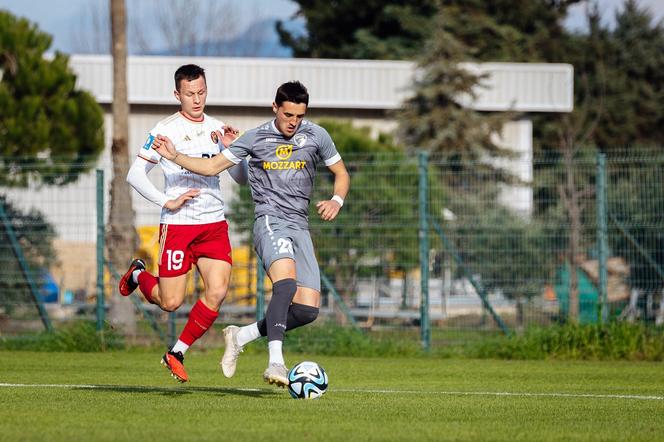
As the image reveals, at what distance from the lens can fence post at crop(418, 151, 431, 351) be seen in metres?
16.7

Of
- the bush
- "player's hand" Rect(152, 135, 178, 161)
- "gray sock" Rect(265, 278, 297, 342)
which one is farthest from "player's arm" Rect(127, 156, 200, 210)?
the bush

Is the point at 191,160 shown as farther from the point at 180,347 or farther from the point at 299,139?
the point at 180,347

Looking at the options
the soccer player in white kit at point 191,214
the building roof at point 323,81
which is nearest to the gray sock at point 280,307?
the soccer player in white kit at point 191,214

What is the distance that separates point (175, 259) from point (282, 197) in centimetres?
101

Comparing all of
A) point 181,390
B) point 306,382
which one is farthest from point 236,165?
point 181,390

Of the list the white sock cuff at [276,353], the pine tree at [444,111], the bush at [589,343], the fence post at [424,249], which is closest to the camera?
the white sock cuff at [276,353]

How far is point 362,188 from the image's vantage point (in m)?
17.3

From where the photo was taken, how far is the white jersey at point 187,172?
9.73 meters

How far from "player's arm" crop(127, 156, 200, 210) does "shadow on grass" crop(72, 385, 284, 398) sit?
4.76ft

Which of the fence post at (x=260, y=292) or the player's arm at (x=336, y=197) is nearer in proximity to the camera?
the player's arm at (x=336, y=197)

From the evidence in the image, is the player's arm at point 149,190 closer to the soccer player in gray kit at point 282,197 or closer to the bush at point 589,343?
the soccer player in gray kit at point 282,197

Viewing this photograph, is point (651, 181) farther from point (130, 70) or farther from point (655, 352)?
point (130, 70)

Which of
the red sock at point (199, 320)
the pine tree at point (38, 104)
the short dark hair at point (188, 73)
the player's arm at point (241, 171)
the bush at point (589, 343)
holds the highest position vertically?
the pine tree at point (38, 104)

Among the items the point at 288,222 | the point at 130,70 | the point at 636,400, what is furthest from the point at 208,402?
the point at 130,70
